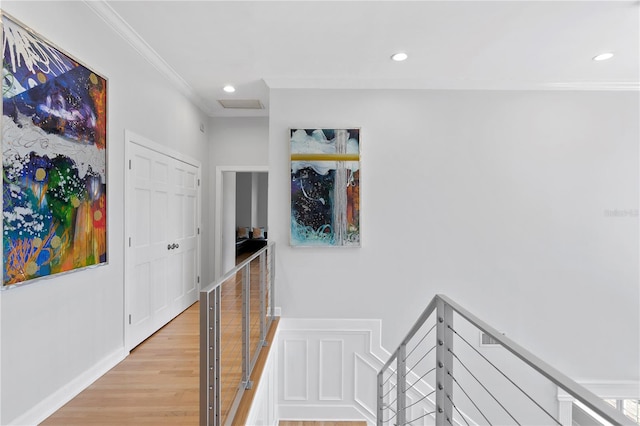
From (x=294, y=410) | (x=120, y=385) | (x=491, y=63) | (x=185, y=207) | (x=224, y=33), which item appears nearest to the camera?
(x=120, y=385)

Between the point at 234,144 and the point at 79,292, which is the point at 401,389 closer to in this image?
the point at 79,292

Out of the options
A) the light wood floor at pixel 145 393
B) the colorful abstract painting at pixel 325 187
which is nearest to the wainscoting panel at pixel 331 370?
the colorful abstract painting at pixel 325 187

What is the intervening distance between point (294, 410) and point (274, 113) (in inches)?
123

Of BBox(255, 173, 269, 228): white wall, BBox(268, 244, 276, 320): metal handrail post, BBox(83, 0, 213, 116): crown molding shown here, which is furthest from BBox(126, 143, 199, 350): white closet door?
BBox(255, 173, 269, 228): white wall

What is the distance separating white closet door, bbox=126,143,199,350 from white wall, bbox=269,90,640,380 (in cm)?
110

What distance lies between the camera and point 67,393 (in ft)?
6.55

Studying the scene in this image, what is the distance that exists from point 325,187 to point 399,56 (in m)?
1.39

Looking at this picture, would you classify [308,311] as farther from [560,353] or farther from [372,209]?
[560,353]

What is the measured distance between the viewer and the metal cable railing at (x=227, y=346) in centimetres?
129

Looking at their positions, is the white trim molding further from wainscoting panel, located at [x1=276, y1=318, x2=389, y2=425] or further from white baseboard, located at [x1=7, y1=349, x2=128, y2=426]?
white baseboard, located at [x1=7, y1=349, x2=128, y2=426]

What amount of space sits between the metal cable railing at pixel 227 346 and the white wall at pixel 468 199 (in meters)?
0.63

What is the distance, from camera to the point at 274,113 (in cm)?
341

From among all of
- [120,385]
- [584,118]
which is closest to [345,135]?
[584,118]

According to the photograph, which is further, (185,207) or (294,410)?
(185,207)
